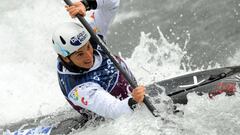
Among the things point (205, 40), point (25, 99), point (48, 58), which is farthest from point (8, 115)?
point (205, 40)

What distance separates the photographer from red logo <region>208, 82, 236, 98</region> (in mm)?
5390

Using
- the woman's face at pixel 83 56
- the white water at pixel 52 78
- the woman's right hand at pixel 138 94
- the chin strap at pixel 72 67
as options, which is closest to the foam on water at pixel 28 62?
the white water at pixel 52 78

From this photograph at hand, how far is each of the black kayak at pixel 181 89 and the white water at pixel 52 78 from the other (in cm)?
13

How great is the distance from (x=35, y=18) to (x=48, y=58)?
2.01 metres

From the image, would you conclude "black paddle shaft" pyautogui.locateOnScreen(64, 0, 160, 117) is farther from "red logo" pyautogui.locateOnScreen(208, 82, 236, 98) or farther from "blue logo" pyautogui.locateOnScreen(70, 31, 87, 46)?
"red logo" pyautogui.locateOnScreen(208, 82, 236, 98)

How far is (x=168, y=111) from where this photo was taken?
5352 millimetres

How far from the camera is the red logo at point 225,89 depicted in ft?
17.7

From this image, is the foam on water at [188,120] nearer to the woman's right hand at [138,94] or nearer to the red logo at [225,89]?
the red logo at [225,89]

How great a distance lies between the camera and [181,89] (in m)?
5.81

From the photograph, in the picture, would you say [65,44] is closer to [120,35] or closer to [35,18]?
[120,35]

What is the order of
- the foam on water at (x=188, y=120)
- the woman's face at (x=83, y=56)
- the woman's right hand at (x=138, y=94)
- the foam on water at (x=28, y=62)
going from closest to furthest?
the woman's right hand at (x=138, y=94) < the foam on water at (x=188, y=120) < the woman's face at (x=83, y=56) < the foam on water at (x=28, y=62)

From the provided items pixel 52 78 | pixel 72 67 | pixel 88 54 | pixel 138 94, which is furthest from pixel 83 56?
pixel 52 78

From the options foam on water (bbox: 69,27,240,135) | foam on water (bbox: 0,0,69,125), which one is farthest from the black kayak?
foam on water (bbox: 0,0,69,125)

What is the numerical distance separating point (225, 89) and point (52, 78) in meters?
5.04
